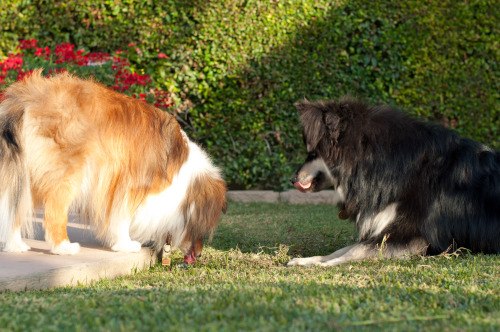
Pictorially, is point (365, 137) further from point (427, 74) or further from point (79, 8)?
point (79, 8)

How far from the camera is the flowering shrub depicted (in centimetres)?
723

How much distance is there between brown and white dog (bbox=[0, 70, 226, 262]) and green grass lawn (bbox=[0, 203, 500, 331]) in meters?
0.42

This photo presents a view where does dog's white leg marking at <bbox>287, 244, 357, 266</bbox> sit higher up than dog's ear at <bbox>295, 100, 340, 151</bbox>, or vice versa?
dog's ear at <bbox>295, 100, 340, 151</bbox>

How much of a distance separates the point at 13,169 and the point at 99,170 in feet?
1.79

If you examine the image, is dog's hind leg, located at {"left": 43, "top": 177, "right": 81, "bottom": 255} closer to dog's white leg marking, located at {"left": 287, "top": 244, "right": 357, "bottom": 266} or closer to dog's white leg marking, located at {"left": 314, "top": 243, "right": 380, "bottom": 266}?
dog's white leg marking, located at {"left": 287, "top": 244, "right": 357, "bottom": 266}

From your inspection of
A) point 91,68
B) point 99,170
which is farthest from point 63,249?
point 91,68

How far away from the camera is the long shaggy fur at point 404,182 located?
4.10 m

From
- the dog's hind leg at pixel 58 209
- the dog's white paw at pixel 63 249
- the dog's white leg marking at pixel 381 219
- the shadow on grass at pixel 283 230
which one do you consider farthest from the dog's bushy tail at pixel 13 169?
the dog's white leg marking at pixel 381 219

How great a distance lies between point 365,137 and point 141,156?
1636 mm

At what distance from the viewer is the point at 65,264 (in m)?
3.60

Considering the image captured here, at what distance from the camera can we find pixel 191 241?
4.39 m

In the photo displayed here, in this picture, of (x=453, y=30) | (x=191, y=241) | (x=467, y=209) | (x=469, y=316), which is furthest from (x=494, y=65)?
(x=469, y=316)

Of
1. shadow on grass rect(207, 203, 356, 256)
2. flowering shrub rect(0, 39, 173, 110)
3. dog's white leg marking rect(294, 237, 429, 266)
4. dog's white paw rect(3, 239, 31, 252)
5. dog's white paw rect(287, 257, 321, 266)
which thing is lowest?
shadow on grass rect(207, 203, 356, 256)

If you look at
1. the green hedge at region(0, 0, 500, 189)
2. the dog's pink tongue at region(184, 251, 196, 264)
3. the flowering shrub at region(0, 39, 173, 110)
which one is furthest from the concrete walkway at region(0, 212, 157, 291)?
the green hedge at region(0, 0, 500, 189)
